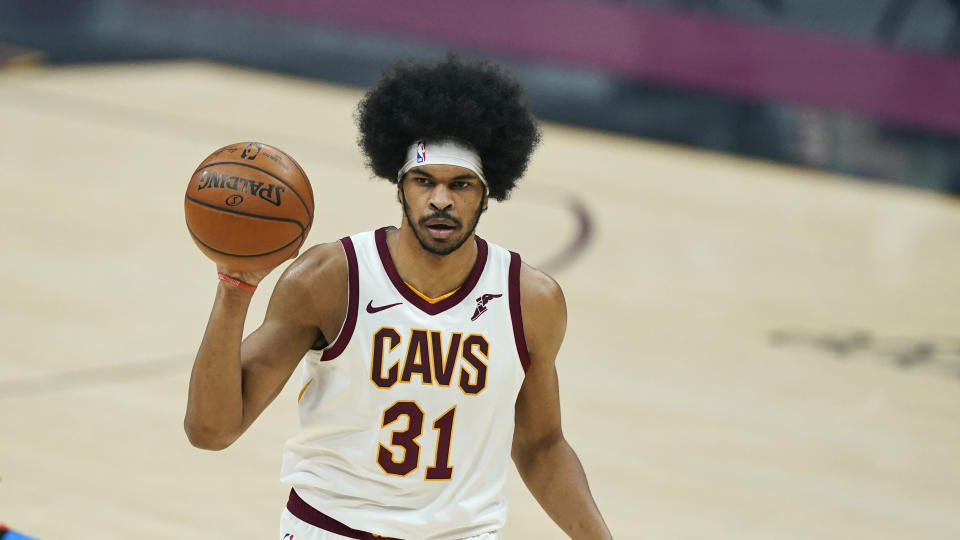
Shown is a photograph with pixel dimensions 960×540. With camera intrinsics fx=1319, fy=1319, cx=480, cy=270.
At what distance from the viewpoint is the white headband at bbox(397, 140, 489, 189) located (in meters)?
3.11

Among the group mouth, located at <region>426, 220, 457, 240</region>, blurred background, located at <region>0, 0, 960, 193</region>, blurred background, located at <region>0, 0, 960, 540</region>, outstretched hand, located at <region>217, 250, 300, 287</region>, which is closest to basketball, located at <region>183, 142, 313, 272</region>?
outstretched hand, located at <region>217, 250, 300, 287</region>

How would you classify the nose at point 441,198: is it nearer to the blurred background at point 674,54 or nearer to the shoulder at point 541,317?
the shoulder at point 541,317

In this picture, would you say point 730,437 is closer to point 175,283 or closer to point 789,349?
point 789,349

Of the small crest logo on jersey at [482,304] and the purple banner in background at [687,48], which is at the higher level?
the purple banner in background at [687,48]

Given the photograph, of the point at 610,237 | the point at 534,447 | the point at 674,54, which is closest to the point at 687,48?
the point at 674,54

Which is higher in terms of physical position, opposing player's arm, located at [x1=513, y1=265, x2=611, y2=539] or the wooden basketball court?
the wooden basketball court

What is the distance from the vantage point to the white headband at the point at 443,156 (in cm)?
311

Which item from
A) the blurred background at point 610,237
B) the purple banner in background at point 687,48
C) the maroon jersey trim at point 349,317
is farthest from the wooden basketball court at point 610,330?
the maroon jersey trim at point 349,317

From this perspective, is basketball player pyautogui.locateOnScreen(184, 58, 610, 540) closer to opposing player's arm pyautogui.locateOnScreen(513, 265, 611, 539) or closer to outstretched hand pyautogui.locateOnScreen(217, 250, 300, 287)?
opposing player's arm pyautogui.locateOnScreen(513, 265, 611, 539)

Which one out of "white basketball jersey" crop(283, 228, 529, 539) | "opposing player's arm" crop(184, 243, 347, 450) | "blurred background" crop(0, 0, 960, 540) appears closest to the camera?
"opposing player's arm" crop(184, 243, 347, 450)

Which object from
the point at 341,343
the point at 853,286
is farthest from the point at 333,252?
the point at 853,286

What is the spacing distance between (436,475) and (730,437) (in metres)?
3.42

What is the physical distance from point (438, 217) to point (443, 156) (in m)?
0.17

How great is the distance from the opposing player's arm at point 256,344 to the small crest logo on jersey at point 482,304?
0.32 meters
